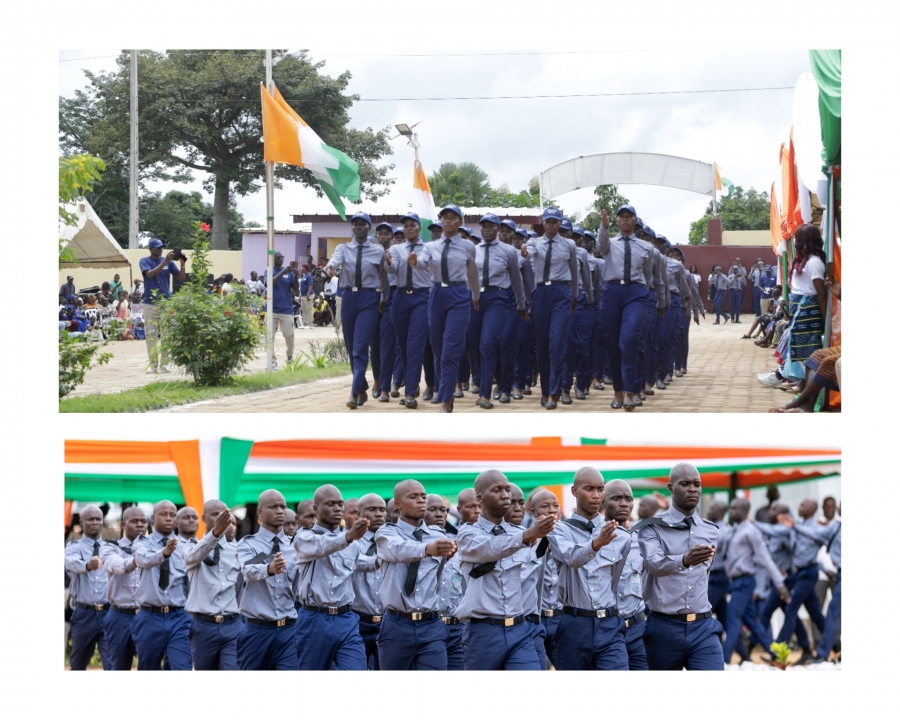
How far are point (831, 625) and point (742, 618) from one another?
0.65 meters

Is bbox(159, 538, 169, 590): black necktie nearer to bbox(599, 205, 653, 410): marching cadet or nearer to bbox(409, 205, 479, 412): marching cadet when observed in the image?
bbox(409, 205, 479, 412): marching cadet

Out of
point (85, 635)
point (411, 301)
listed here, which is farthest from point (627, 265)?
point (85, 635)

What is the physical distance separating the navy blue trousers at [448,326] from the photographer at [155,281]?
3365 mm

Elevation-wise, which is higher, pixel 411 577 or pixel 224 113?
pixel 224 113

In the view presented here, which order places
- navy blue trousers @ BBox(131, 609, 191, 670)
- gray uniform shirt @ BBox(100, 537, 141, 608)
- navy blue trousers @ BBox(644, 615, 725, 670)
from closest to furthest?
1. navy blue trousers @ BBox(644, 615, 725, 670)
2. navy blue trousers @ BBox(131, 609, 191, 670)
3. gray uniform shirt @ BBox(100, 537, 141, 608)

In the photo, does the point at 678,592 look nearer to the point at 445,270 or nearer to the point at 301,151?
the point at 445,270

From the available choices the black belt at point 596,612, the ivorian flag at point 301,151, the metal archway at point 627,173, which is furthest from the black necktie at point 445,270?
the metal archway at point 627,173

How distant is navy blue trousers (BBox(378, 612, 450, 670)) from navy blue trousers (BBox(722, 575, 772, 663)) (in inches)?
116

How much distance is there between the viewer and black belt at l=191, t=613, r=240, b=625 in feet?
23.0

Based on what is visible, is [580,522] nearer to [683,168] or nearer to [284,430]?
[284,430]

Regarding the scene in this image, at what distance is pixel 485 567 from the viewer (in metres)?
5.66

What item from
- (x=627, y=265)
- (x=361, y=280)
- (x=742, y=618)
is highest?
(x=627, y=265)

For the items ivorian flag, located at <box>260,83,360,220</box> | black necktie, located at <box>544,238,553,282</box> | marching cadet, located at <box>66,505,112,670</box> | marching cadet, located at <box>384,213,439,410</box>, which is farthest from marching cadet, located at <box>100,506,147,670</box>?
ivorian flag, located at <box>260,83,360,220</box>

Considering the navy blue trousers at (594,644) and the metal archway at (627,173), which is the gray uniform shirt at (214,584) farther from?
the metal archway at (627,173)
